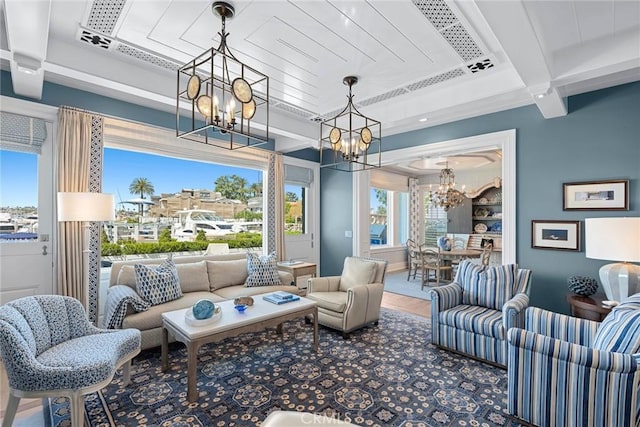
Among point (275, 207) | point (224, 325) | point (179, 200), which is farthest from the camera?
point (275, 207)

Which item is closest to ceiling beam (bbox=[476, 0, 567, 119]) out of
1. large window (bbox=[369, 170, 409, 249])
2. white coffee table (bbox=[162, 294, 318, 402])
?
white coffee table (bbox=[162, 294, 318, 402])

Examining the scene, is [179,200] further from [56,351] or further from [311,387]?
[311,387]

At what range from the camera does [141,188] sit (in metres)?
4.36

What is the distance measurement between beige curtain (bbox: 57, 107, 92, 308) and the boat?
143 centimetres

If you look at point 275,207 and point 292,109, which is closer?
point 292,109

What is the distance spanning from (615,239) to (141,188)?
17.6 feet

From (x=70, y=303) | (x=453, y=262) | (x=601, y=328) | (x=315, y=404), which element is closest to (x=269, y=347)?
(x=315, y=404)

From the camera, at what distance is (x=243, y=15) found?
2221mm

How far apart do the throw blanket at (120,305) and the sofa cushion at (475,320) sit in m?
3.08

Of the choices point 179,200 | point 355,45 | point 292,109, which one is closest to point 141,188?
point 179,200

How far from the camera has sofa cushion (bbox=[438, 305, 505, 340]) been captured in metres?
2.75

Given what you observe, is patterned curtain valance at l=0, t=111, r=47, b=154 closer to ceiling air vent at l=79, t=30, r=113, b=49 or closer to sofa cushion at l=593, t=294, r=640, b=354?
ceiling air vent at l=79, t=30, r=113, b=49

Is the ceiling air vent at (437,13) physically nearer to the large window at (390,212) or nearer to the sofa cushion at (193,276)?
the sofa cushion at (193,276)

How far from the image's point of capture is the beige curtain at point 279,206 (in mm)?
5336
